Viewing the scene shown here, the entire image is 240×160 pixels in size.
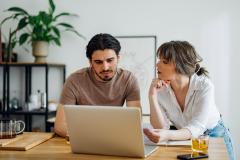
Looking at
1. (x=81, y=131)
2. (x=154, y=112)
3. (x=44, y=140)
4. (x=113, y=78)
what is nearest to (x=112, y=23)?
(x=113, y=78)

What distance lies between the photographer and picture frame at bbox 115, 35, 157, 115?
13.3ft

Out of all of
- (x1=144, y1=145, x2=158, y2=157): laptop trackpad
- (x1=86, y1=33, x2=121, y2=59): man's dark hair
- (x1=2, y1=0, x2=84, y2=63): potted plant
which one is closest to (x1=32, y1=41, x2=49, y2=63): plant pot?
(x1=2, y1=0, x2=84, y2=63): potted plant

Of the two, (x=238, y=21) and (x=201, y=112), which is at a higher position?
(x=238, y=21)

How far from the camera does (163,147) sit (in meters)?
1.89

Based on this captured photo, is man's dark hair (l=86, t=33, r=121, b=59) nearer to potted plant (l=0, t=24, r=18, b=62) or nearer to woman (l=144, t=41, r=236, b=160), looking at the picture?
woman (l=144, t=41, r=236, b=160)

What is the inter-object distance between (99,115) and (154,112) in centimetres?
73

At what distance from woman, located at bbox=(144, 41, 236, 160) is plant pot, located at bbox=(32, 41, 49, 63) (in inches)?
75.8

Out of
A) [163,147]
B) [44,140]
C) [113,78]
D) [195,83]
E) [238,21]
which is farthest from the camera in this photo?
[238,21]

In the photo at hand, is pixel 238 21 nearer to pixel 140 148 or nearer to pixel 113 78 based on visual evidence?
pixel 113 78

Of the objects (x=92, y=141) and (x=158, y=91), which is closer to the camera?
(x=92, y=141)

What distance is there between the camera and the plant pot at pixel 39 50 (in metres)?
4.03

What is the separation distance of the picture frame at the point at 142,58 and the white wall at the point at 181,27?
75 mm

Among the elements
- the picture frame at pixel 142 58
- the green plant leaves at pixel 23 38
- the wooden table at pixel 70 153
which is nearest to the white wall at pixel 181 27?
the picture frame at pixel 142 58

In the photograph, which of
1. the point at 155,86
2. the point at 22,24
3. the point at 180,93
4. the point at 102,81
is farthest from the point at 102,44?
the point at 22,24
